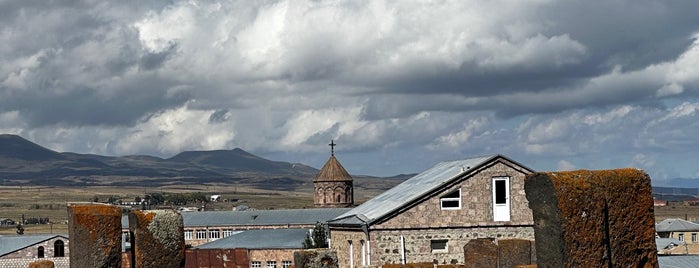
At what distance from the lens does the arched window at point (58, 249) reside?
269 feet

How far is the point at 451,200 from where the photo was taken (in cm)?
3381

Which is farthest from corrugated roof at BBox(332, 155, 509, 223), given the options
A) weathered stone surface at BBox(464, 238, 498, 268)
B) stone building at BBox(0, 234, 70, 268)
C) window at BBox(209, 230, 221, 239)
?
window at BBox(209, 230, 221, 239)

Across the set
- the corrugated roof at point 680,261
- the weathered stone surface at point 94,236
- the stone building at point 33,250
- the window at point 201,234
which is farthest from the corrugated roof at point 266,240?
the weathered stone surface at point 94,236

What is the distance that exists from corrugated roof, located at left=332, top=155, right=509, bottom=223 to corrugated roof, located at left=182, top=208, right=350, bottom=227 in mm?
58642

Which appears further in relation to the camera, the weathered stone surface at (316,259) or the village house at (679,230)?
the village house at (679,230)

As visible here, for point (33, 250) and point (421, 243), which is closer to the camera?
point (421, 243)

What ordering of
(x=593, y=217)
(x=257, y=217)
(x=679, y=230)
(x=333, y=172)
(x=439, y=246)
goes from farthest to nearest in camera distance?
(x=257, y=217) < (x=333, y=172) < (x=679, y=230) < (x=439, y=246) < (x=593, y=217)

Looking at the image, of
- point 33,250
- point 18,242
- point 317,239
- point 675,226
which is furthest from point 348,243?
point 675,226

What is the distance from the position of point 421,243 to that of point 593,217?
26.5 meters

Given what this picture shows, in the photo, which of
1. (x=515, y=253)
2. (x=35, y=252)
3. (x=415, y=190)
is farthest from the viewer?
(x=35, y=252)

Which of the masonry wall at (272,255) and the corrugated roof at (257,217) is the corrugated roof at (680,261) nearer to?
the masonry wall at (272,255)

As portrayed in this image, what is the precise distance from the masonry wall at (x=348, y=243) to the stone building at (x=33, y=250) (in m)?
47.2

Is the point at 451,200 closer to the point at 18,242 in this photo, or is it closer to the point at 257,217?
the point at 18,242

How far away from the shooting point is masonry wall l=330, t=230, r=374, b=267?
3378 cm
